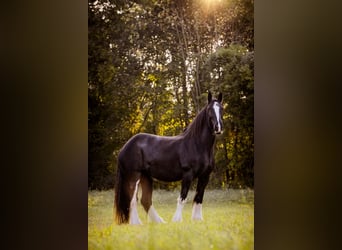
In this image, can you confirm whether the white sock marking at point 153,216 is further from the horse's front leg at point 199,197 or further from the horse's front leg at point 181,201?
the horse's front leg at point 199,197

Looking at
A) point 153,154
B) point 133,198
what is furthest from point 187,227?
point 153,154

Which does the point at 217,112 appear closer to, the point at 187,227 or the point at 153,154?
the point at 153,154

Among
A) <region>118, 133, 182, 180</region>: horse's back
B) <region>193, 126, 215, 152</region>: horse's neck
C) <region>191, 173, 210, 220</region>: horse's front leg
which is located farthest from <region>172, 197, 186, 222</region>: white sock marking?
<region>193, 126, 215, 152</region>: horse's neck

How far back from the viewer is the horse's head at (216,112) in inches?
188

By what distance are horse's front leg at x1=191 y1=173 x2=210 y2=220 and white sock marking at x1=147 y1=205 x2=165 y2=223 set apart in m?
0.30

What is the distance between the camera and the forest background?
475 centimetres

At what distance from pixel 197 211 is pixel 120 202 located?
711 mm

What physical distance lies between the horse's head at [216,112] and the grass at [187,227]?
0.59 metres

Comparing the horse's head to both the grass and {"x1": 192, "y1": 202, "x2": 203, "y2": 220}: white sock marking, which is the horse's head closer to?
the grass
